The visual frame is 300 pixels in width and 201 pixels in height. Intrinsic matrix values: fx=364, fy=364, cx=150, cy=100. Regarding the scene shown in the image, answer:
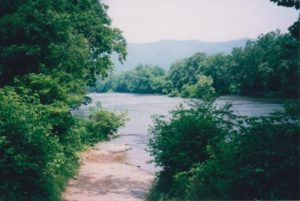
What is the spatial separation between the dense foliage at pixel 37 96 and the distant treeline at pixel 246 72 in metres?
26.6

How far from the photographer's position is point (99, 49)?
2405 centimetres

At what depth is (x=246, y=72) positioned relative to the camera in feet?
292

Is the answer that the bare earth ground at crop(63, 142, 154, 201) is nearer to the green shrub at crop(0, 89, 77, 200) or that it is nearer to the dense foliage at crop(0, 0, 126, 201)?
the dense foliage at crop(0, 0, 126, 201)

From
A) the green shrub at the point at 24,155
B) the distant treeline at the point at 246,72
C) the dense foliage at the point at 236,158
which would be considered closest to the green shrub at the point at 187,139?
the dense foliage at the point at 236,158

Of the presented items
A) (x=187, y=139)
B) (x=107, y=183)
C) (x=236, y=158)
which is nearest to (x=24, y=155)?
(x=187, y=139)

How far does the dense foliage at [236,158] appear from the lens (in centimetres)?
804

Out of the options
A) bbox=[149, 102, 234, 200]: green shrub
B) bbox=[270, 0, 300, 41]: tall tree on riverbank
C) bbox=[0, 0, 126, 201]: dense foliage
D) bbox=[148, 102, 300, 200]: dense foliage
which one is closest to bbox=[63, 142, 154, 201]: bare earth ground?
bbox=[0, 0, 126, 201]: dense foliage

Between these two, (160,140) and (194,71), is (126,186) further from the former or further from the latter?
(194,71)

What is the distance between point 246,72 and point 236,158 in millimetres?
83205

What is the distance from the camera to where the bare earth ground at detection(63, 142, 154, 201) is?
14.2m

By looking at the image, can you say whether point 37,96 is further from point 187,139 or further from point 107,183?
point 107,183

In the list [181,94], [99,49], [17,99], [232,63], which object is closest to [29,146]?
[17,99]

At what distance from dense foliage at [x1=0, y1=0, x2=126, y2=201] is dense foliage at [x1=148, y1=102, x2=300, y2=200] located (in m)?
3.97

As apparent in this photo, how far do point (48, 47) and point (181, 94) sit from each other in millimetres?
108375
